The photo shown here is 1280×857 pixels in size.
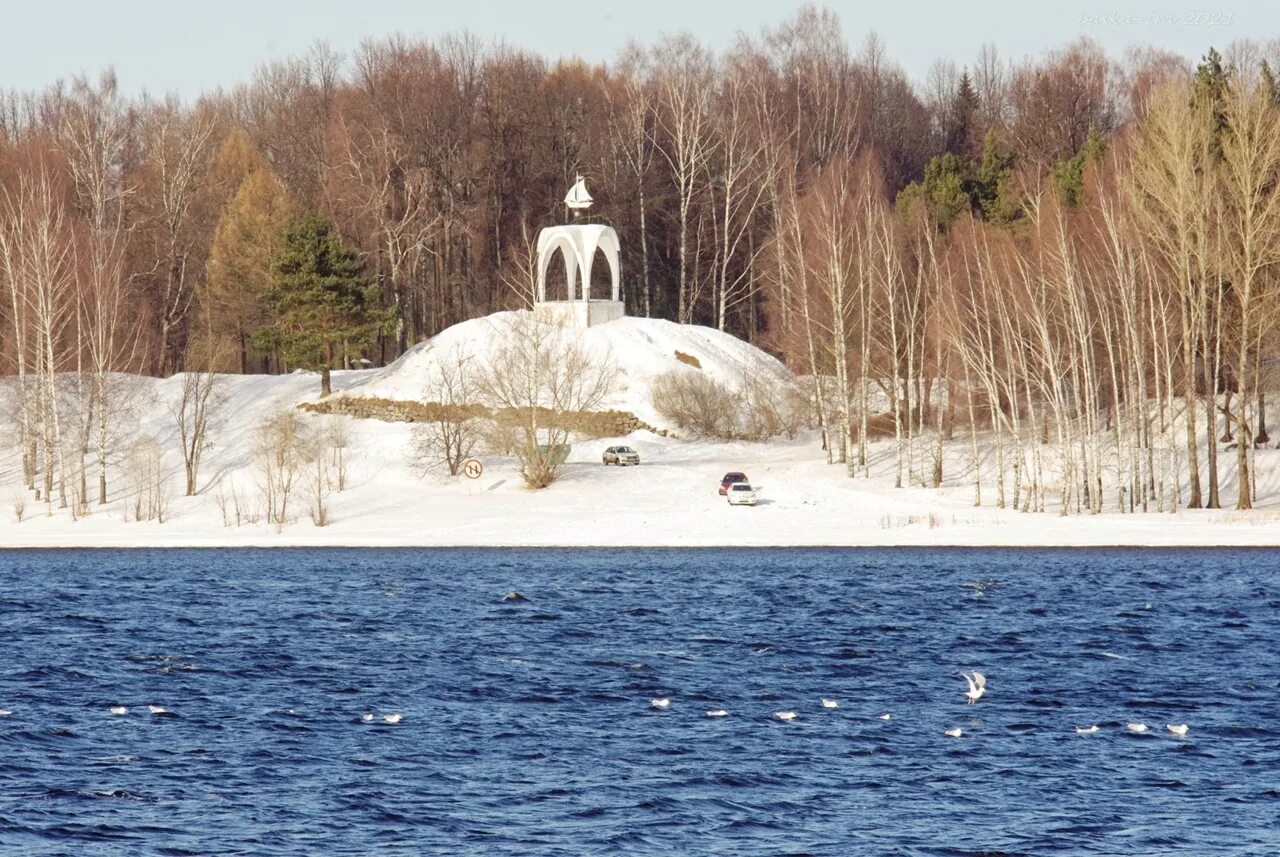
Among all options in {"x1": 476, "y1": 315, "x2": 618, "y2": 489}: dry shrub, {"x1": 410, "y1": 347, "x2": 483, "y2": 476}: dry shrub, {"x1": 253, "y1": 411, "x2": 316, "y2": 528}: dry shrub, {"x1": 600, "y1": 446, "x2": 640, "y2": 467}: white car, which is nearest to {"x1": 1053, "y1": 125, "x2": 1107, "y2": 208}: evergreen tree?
{"x1": 476, "y1": 315, "x2": 618, "y2": 489}: dry shrub

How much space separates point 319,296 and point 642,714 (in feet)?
170

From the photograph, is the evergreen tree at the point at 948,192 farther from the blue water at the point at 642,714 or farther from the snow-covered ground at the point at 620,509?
the blue water at the point at 642,714

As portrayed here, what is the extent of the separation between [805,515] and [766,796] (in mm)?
34936

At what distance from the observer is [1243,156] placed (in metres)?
51.7

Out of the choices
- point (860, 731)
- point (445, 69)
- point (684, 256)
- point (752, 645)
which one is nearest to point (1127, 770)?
point (860, 731)

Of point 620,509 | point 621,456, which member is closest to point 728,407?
point 621,456

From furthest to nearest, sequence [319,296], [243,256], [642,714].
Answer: [243,256], [319,296], [642,714]

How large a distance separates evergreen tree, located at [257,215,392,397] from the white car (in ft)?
54.4

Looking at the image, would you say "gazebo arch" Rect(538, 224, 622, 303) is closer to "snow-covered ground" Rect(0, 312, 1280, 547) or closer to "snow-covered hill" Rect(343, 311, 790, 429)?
"snow-covered hill" Rect(343, 311, 790, 429)

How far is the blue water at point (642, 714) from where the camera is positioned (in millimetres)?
18938

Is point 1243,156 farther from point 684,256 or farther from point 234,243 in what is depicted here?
point 234,243

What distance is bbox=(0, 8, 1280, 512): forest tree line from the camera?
54.5 m

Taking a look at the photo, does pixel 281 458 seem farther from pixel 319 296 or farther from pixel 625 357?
pixel 625 357

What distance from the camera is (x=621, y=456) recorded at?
6425 centimetres
